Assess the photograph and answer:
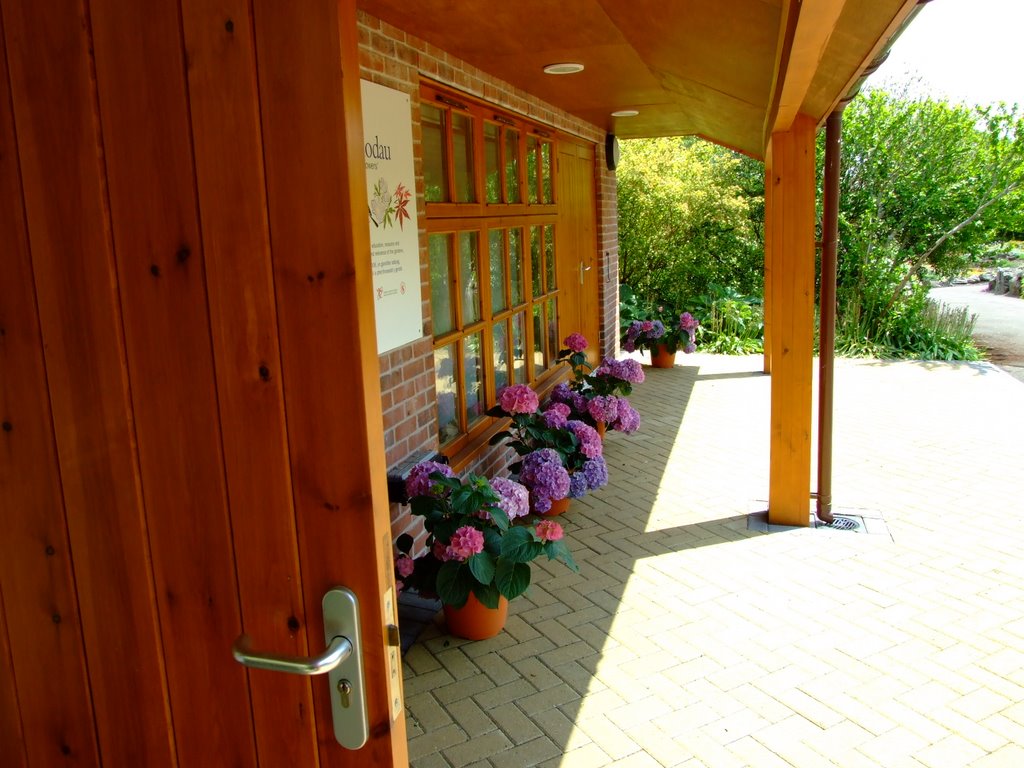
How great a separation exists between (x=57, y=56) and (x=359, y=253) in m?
0.59

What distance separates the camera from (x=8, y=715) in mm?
1567

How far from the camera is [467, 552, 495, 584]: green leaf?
322cm

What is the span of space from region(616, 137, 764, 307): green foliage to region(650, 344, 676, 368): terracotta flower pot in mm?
2399

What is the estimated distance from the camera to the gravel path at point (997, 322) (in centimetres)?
1129

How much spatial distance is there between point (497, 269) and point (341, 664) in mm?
4443

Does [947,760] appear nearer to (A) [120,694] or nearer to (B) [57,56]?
(A) [120,694]

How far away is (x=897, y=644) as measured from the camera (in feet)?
11.5

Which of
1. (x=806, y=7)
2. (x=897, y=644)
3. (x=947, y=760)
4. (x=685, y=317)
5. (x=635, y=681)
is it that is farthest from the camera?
(x=685, y=317)

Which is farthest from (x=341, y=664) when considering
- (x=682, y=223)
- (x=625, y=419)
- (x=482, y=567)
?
(x=682, y=223)

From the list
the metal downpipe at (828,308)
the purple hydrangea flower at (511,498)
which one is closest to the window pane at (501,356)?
the purple hydrangea flower at (511,498)

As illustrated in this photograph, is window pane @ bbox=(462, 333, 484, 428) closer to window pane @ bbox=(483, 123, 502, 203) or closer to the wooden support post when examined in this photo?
window pane @ bbox=(483, 123, 502, 203)

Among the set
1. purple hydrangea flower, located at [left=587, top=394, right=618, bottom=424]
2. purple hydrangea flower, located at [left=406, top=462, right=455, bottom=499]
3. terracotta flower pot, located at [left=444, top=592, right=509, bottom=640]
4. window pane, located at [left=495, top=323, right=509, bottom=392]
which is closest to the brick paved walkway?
terracotta flower pot, located at [left=444, top=592, right=509, bottom=640]

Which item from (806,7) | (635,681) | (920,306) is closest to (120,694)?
(806,7)

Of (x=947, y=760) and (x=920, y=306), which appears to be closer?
(x=947, y=760)
